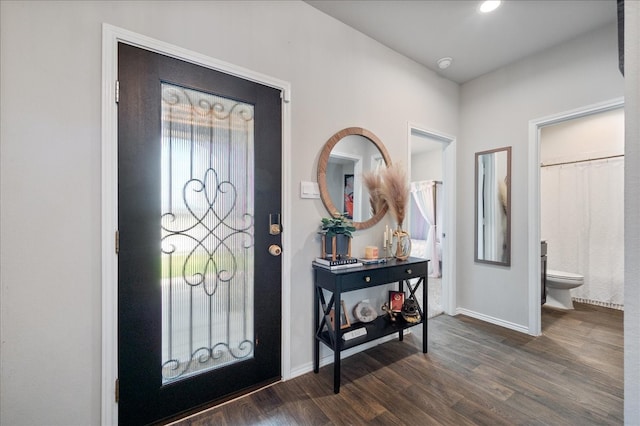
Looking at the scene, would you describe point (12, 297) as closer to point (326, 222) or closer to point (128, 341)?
point (128, 341)

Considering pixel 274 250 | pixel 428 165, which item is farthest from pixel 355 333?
pixel 428 165

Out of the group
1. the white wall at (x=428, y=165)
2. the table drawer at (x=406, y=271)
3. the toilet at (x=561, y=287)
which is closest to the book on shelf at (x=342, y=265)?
the table drawer at (x=406, y=271)

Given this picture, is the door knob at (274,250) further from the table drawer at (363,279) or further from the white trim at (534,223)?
the white trim at (534,223)

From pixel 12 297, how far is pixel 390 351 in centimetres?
247

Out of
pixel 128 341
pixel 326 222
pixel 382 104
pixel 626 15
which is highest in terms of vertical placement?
pixel 382 104

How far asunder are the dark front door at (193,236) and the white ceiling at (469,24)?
43.4 inches

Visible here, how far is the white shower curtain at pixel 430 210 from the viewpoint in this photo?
482 centimetres

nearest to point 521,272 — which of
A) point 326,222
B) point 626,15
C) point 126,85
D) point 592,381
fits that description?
point 592,381

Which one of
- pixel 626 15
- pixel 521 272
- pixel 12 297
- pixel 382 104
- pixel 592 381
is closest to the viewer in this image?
pixel 626 15

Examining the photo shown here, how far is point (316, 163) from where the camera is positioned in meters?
2.07

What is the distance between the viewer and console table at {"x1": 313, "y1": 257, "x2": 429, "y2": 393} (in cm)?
177

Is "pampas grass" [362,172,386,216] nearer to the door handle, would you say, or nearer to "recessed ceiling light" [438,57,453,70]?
the door handle

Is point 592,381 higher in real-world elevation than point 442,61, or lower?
lower

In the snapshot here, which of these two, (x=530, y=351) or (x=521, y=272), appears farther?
(x=521, y=272)
